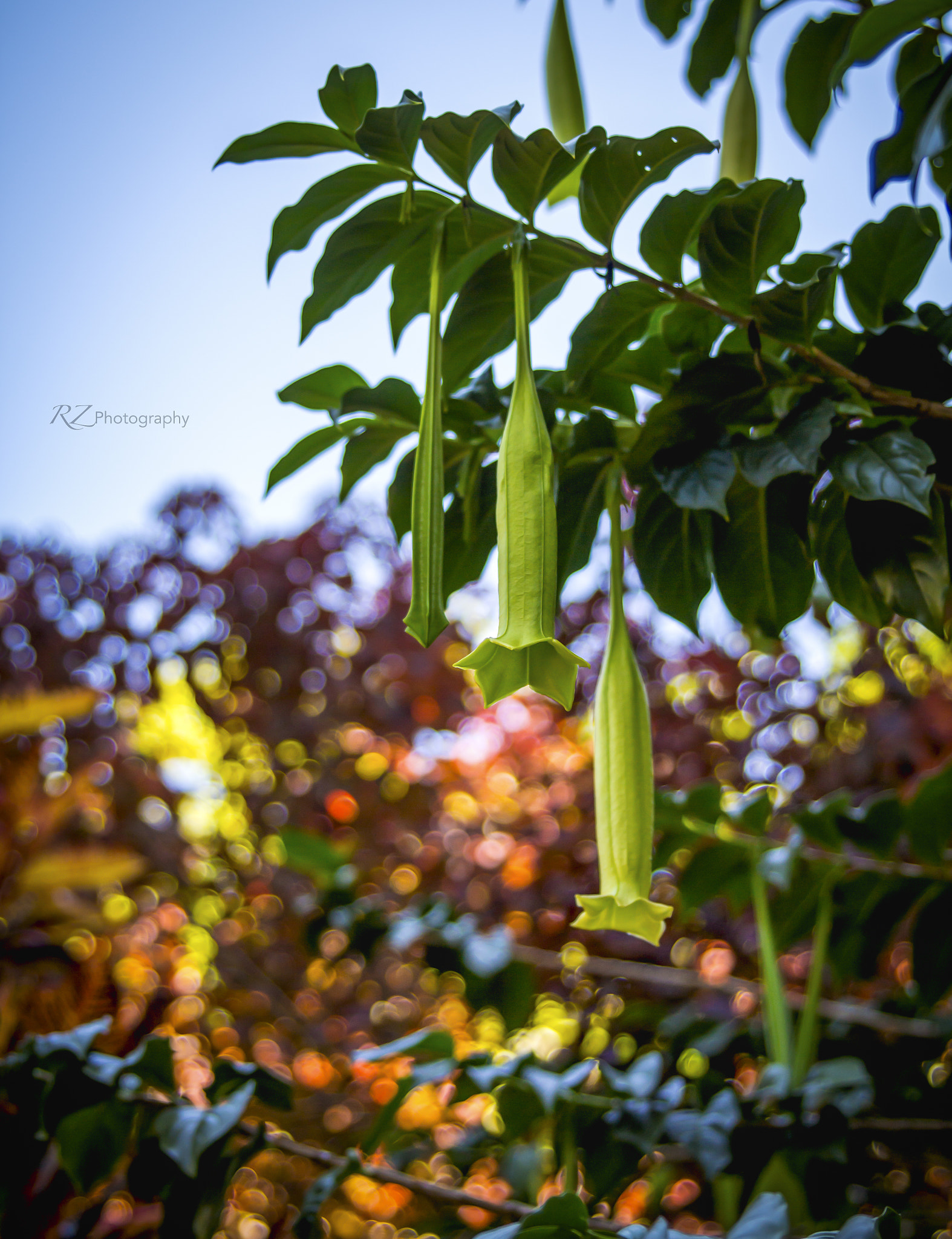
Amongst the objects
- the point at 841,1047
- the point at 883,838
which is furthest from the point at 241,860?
the point at 883,838

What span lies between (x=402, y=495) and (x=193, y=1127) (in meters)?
0.50

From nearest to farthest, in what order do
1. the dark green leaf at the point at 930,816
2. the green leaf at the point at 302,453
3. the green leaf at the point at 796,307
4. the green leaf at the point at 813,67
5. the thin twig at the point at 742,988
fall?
the green leaf at the point at 796,307 < the green leaf at the point at 302,453 < the green leaf at the point at 813,67 < the dark green leaf at the point at 930,816 < the thin twig at the point at 742,988

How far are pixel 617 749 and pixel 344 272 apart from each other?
35 cm

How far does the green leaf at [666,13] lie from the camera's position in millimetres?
894

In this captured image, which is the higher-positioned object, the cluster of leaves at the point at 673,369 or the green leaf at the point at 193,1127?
the cluster of leaves at the point at 673,369

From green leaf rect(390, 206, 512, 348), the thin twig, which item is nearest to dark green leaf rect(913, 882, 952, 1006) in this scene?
the thin twig

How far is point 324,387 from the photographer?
0.59 meters

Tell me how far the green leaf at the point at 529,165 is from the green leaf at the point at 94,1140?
0.73 m

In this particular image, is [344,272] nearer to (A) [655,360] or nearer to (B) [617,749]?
(A) [655,360]

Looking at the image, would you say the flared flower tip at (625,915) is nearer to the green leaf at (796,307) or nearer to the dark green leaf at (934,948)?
the green leaf at (796,307)

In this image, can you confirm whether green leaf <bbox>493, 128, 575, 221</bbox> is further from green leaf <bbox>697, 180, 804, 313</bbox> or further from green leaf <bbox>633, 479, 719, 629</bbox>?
green leaf <bbox>633, 479, 719, 629</bbox>

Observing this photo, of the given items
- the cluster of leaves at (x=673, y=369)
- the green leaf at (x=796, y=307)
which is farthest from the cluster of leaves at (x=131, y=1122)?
the green leaf at (x=796, y=307)

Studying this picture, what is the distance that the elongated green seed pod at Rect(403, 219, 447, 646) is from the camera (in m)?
0.41

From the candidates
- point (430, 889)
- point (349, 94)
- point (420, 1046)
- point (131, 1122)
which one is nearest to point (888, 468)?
point (349, 94)
